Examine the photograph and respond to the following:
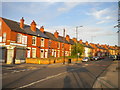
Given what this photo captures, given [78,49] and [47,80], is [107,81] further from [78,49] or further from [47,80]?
[78,49]

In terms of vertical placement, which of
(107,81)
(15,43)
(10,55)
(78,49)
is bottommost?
(107,81)

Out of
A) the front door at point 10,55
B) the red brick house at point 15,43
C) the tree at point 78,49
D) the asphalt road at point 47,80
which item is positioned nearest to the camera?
the asphalt road at point 47,80

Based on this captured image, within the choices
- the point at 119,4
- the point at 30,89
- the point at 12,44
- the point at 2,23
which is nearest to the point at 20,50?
the point at 12,44

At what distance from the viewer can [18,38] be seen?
30859 mm

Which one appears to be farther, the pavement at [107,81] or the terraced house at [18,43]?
the terraced house at [18,43]

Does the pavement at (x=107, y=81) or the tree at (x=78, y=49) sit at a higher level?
the tree at (x=78, y=49)

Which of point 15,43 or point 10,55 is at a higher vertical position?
point 15,43

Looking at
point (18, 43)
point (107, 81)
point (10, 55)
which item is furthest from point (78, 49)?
point (107, 81)

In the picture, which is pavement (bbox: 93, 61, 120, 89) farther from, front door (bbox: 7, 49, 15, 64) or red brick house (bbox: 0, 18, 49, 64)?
red brick house (bbox: 0, 18, 49, 64)

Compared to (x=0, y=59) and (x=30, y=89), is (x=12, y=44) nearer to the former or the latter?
(x=0, y=59)

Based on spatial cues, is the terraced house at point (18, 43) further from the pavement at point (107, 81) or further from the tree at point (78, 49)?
the pavement at point (107, 81)

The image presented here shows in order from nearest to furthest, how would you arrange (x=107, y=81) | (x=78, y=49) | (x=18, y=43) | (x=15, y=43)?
(x=107, y=81) < (x=15, y=43) < (x=18, y=43) < (x=78, y=49)

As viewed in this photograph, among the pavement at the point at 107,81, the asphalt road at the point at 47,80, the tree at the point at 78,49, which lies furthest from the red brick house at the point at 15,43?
the pavement at the point at 107,81

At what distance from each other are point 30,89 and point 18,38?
2469 centimetres
